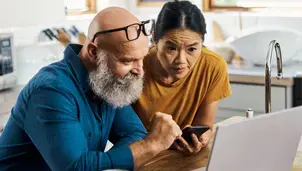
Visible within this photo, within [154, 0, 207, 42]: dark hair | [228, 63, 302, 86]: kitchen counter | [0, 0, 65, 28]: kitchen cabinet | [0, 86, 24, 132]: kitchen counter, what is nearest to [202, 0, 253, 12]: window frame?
[228, 63, 302, 86]: kitchen counter

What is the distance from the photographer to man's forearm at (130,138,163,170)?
5.71 feet

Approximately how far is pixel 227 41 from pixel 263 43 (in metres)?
0.38

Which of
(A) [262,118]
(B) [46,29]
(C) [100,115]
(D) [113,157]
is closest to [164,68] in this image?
(C) [100,115]

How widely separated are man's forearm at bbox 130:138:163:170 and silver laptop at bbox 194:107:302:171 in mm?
364

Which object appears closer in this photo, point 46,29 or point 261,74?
point 261,74

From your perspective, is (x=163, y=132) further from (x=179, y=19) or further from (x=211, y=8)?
(x=211, y=8)

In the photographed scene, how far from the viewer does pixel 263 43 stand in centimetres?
359

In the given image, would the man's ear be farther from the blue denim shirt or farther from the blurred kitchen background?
the blurred kitchen background

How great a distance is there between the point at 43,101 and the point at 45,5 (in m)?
1.85

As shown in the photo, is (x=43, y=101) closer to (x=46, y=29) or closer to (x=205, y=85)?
(x=205, y=85)

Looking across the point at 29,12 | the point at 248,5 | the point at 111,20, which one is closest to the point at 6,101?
the point at 29,12

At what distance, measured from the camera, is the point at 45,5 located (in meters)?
3.42

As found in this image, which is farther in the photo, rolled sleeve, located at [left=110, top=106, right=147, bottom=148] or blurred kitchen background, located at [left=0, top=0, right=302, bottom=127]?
blurred kitchen background, located at [left=0, top=0, right=302, bottom=127]

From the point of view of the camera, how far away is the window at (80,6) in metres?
4.28
